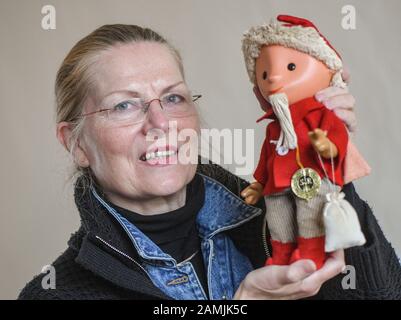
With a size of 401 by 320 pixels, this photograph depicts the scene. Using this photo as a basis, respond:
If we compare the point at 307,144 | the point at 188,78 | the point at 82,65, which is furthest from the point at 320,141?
the point at 188,78

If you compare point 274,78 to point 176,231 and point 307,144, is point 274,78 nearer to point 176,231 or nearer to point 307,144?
point 307,144

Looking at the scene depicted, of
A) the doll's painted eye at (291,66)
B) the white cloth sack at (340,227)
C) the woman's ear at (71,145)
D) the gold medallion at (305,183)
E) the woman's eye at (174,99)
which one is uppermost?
the doll's painted eye at (291,66)

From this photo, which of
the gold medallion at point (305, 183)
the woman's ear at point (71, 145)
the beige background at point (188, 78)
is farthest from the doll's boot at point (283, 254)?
the beige background at point (188, 78)

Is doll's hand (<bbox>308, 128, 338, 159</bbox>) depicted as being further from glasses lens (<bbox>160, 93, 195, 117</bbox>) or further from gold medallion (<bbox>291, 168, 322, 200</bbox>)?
glasses lens (<bbox>160, 93, 195, 117</bbox>)

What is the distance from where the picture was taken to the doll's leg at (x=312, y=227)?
3.01 feet

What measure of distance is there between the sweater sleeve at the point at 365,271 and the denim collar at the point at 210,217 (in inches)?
8.9

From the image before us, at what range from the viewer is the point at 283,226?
A: 97 cm

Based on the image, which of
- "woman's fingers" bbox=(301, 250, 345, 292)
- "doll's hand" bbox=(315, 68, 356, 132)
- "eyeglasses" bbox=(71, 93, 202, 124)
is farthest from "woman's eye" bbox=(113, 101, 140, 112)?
"woman's fingers" bbox=(301, 250, 345, 292)

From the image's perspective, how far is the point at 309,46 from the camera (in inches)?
36.8

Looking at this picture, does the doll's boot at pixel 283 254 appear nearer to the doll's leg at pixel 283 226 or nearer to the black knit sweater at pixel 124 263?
the doll's leg at pixel 283 226

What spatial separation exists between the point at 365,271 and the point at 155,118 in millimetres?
494

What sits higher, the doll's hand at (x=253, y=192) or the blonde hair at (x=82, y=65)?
the blonde hair at (x=82, y=65)

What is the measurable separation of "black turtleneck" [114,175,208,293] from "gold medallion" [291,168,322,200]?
0.35 meters
